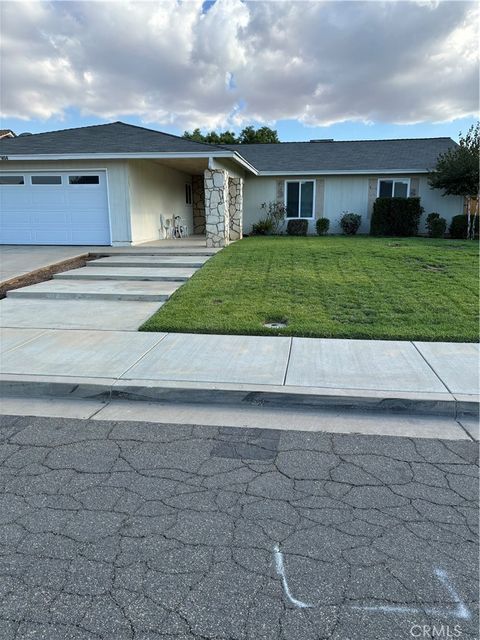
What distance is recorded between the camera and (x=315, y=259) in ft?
39.9

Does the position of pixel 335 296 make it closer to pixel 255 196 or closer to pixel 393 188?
pixel 255 196

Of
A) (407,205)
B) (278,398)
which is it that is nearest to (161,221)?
(407,205)

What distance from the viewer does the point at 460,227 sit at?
1861cm

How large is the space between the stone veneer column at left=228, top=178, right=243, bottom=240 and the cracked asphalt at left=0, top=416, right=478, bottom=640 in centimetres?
1499

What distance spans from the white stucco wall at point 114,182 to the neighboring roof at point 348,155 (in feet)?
26.8

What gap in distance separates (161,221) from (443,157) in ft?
37.6

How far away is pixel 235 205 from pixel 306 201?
15.1 ft

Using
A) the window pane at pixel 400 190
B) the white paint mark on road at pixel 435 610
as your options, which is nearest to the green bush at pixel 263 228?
the window pane at pixel 400 190

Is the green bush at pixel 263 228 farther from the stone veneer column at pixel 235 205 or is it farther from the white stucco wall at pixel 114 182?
the white stucco wall at pixel 114 182

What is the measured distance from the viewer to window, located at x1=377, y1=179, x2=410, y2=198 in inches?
817

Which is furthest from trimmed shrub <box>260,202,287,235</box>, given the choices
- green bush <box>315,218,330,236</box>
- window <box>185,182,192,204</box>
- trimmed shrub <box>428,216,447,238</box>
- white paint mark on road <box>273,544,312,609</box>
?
white paint mark on road <box>273,544,312,609</box>

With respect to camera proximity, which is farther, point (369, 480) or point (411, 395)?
point (411, 395)

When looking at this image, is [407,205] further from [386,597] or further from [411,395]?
[386,597]

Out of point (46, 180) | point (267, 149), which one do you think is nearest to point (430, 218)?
point (267, 149)
